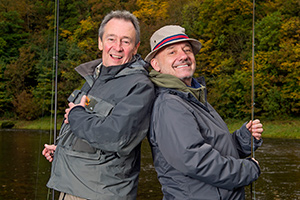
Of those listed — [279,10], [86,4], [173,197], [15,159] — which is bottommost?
[15,159]

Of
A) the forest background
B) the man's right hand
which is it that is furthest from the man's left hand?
the forest background

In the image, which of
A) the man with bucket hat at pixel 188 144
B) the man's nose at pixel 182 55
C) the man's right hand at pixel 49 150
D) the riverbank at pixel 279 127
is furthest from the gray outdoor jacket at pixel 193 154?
the riverbank at pixel 279 127

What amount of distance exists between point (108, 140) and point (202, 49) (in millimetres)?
26942

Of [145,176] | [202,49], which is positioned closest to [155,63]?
[145,176]

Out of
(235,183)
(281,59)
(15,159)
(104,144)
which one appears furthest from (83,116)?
(281,59)

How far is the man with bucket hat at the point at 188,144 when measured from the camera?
2.07 metres

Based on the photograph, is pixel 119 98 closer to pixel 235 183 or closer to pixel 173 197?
pixel 173 197

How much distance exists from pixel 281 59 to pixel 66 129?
24.4 meters

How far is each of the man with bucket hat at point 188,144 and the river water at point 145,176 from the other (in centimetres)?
538

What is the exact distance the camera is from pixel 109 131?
2211 millimetres

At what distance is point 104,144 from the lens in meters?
2.23

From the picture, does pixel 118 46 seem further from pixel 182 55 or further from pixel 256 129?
pixel 256 129

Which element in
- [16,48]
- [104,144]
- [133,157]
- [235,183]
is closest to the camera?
[235,183]

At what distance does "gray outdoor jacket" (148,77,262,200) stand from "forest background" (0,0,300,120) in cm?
1866
